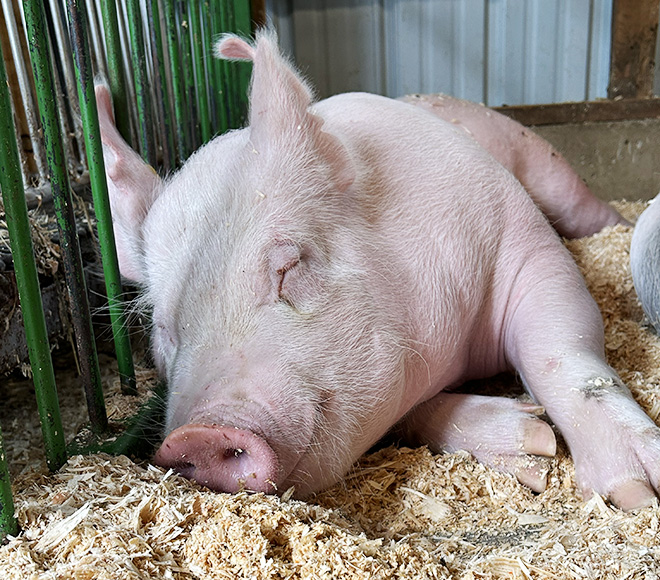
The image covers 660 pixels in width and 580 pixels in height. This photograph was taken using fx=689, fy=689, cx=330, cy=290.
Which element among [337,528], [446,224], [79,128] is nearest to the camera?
[337,528]

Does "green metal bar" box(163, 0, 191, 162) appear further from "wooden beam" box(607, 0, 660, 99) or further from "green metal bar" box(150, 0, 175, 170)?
"wooden beam" box(607, 0, 660, 99)

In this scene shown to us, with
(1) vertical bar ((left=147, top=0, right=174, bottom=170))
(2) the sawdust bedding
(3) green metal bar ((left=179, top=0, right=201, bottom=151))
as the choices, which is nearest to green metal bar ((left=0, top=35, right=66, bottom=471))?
(2) the sawdust bedding

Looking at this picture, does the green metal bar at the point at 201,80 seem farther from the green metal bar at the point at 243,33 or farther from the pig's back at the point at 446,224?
the pig's back at the point at 446,224

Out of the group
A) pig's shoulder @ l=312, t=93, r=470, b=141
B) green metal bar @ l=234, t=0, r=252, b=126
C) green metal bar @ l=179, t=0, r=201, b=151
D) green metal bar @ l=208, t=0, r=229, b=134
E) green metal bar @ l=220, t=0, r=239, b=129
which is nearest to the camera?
pig's shoulder @ l=312, t=93, r=470, b=141

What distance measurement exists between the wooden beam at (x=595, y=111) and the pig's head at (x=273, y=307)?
3.43 meters

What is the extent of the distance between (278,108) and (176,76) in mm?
1615

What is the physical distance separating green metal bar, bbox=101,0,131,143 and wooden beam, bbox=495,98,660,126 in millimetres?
3452

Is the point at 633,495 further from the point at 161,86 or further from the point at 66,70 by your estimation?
the point at 66,70

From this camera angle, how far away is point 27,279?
4.75 feet

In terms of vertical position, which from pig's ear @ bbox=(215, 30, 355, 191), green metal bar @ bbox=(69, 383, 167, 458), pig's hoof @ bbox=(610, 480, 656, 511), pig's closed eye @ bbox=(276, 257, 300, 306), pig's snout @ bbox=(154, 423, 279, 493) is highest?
pig's ear @ bbox=(215, 30, 355, 191)

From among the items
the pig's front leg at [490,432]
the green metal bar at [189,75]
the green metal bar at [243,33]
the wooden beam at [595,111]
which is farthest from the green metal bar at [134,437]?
the wooden beam at [595,111]

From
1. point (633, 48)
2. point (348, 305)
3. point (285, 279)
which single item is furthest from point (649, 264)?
point (633, 48)

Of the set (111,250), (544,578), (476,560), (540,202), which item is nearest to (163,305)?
(111,250)

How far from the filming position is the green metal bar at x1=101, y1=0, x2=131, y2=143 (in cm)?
217
